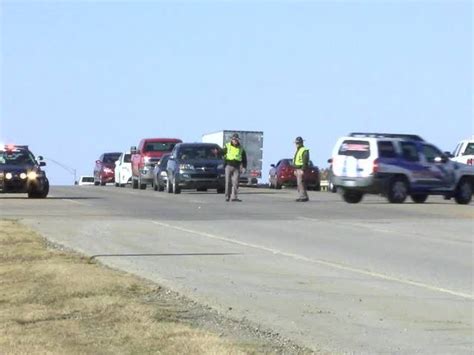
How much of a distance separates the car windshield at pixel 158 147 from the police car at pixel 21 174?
13.8 metres

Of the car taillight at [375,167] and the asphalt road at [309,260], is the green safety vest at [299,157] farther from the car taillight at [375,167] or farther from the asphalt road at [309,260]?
the asphalt road at [309,260]

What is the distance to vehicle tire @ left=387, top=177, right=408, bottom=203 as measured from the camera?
104 ft

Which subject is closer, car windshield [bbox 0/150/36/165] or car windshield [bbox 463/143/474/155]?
car windshield [bbox 0/150/36/165]

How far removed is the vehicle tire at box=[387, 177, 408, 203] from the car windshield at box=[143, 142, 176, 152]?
1751 cm

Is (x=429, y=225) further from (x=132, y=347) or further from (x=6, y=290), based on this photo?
(x=132, y=347)

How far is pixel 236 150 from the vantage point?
31453mm

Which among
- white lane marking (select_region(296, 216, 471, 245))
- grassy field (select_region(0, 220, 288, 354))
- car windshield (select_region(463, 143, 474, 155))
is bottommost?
grassy field (select_region(0, 220, 288, 354))

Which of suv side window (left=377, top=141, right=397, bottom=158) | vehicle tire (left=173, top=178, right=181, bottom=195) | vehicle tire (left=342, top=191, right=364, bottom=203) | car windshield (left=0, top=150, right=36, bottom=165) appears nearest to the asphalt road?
suv side window (left=377, top=141, right=397, bottom=158)

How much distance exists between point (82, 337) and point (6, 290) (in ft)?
9.31

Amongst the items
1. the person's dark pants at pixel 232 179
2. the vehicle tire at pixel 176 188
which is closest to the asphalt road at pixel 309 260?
the person's dark pants at pixel 232 179

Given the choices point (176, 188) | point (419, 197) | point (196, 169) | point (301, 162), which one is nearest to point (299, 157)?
point (301, 162)

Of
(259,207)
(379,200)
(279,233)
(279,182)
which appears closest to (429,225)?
(279,233)

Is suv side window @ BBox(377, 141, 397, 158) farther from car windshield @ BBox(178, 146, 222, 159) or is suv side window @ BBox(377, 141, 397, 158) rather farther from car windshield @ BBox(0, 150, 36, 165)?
car windshield @ BBox(0, 150, 36, 165)

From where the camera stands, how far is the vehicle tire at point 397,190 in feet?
104
